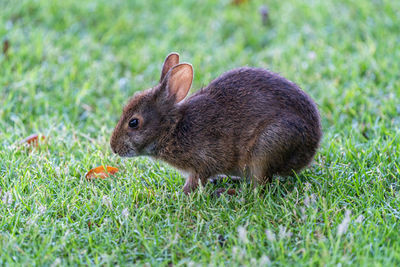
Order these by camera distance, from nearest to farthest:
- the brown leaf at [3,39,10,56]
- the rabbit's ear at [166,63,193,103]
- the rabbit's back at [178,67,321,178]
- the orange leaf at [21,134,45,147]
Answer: the rabbit's back at [178,67,321,178], the rabbit's ear at [166,63,193,103], the orange leaf at [21,134,45,147], the brown leaf at [3,39,10,56]

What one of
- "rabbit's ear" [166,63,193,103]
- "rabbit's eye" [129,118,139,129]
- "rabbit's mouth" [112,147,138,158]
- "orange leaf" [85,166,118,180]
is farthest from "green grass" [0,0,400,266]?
"rabbit's ear" [166,63,193,103]

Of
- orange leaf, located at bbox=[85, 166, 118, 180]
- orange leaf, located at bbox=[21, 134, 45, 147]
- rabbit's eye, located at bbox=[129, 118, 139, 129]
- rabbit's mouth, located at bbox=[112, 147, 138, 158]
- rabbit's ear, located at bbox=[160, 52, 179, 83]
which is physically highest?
rabbit's ear, located at bbox=[160, 52, 179, 83]

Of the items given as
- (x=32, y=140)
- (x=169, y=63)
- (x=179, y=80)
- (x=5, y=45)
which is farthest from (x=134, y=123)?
(x=5, y=45)

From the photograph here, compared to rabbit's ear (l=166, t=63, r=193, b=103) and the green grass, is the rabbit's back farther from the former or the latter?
the green grass

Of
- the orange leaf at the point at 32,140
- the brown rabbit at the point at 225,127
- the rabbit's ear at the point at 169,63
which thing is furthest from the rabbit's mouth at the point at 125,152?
the orange leaf at the point at 32,140

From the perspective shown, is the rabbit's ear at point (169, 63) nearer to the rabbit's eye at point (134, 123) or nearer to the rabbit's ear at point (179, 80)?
the rabbit's ear at point (179, 80)

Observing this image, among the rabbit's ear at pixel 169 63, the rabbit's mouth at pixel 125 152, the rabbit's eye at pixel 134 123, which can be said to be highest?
the rabbit's ear at pixel 169 63
